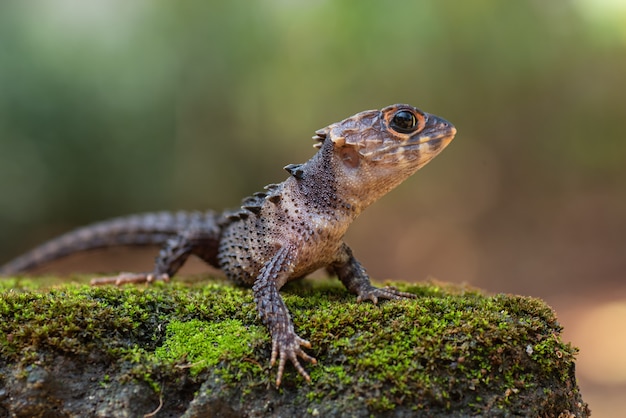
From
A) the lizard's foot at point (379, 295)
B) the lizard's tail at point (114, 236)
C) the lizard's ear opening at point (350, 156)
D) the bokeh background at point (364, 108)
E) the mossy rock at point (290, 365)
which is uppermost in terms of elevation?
the bokeh background at point (364, 108)

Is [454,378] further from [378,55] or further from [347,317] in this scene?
[378,55]

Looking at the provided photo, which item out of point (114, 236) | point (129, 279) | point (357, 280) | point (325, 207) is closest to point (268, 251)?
point (325, 207)

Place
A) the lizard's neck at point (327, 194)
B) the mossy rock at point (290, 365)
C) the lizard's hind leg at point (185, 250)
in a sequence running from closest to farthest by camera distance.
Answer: the mossy rock at point (290, 365)
the lizard's neck at point (327, 194)
the lizard's hind leg at point (185, 250)

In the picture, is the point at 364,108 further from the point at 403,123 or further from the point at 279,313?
the point at 279,313

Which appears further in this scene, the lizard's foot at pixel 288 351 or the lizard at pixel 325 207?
the lizard at pixel 325 207

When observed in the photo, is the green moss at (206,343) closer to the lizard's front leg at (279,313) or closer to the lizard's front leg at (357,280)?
the lizard's front leg at (279,313)

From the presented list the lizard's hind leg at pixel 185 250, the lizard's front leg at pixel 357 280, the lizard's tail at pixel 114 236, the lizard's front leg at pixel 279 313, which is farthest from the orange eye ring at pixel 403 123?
the lizard's tail at pixel 114 236
